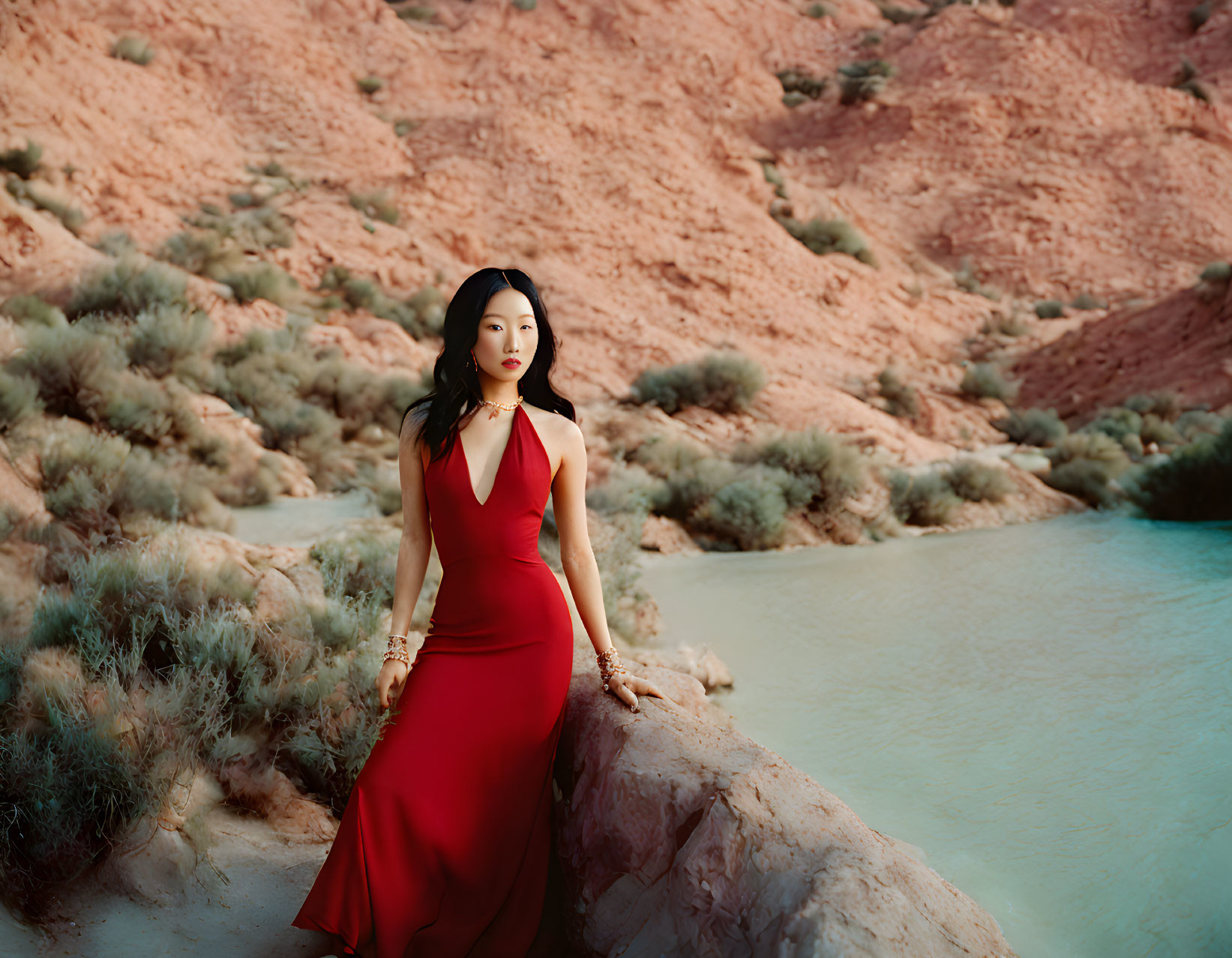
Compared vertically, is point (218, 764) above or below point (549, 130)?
below

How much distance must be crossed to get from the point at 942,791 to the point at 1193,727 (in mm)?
1001

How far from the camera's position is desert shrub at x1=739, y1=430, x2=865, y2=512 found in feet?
29.6

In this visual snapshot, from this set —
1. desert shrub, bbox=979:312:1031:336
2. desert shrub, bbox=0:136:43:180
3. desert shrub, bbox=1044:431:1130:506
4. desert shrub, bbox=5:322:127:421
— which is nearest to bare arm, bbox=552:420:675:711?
desert shrub, bbox=5:322:127:421

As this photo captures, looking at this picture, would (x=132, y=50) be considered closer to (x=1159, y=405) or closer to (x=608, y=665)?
(x=608, y=665)

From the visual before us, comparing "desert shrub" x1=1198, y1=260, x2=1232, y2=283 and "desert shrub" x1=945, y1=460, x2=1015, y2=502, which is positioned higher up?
"desert shrub" x1=1198, y1=260, x2=1232, y2=283

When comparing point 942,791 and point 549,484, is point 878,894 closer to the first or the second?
point 549,484

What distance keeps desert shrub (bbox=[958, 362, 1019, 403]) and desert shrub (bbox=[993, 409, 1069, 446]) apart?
3.56 ft

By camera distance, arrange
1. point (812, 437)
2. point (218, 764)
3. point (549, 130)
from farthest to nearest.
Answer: point (549, 130) → point (812, 437) → point (218, 764)

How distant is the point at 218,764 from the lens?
297cm

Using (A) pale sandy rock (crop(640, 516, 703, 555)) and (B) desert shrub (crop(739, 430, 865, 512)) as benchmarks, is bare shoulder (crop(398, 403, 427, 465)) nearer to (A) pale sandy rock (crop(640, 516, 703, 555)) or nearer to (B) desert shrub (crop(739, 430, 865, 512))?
(A) pale sandy rock (crop(640, 516, 703, 555))

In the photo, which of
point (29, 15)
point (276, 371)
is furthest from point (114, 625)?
point (29, 15)

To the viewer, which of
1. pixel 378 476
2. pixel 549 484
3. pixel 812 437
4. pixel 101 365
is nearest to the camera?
pixel 549 484

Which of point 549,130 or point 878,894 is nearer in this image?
point 878,894

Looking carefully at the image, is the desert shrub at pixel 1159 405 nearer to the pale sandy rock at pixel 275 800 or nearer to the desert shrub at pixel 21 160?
the pale sandy rock at pixel 275 800
